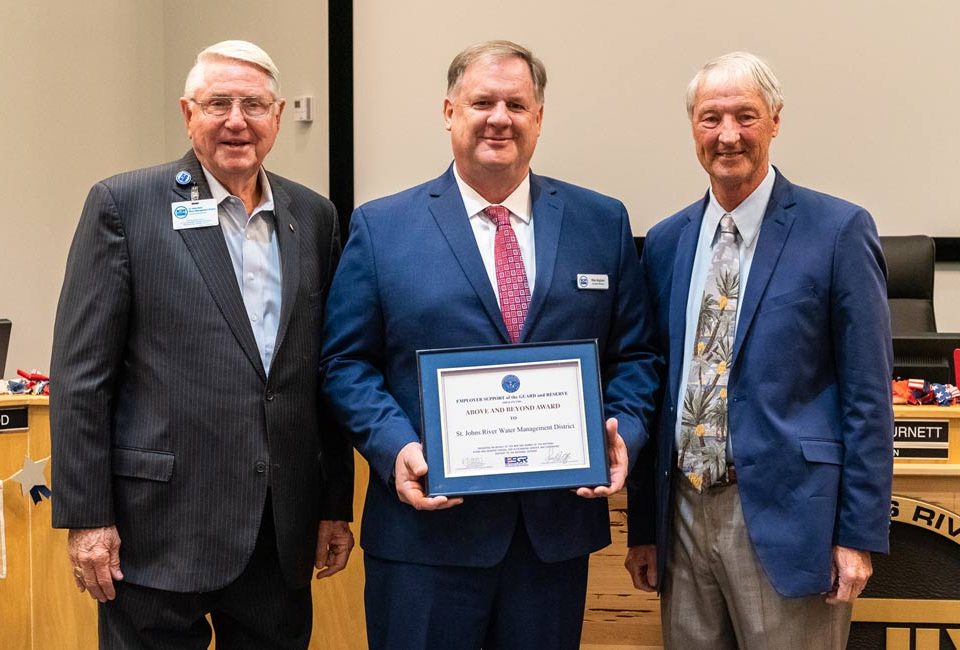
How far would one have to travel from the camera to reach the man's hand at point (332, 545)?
2.28 metres

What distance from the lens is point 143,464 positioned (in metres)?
2.06

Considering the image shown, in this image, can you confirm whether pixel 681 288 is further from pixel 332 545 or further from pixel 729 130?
pixel 332 545

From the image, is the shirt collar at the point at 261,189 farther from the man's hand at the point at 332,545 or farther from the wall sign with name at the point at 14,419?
the wall sign with name at the point at 14,419

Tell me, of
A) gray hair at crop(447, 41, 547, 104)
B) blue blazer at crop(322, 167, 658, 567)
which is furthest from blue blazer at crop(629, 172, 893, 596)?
gray hair at crop(447, 41, 547, 104)

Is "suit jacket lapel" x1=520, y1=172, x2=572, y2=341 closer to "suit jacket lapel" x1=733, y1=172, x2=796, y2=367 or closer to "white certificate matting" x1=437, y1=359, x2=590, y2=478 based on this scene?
"white certificate matting" x1=437, y1=359, x2=590, y2=478

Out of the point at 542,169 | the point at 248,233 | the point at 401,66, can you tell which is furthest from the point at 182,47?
the point at 248,233

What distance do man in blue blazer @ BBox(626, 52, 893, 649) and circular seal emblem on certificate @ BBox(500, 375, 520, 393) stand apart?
0.39 meters

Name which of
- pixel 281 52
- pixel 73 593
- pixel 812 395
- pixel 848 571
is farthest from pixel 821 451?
pixel 281 52

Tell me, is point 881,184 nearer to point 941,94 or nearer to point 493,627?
point 941,94

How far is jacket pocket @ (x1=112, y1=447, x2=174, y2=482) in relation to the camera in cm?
205

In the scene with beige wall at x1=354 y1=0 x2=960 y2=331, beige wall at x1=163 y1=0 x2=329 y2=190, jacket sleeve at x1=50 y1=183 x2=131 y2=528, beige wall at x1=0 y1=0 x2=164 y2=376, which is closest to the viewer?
jacket sleeve at x1=50 y1=183 x2=131 y2=528

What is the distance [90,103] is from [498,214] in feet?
12.7
